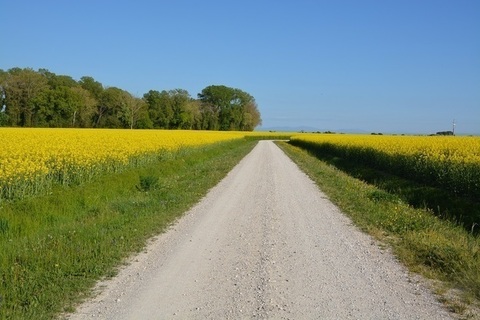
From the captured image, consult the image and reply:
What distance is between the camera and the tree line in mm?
79125

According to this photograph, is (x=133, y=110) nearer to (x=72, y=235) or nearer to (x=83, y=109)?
(x=83, y=109)

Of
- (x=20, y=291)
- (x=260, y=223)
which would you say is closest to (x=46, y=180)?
(x=260, y=223)

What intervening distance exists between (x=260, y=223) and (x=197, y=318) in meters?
5.79

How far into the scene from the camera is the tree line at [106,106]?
7912cm

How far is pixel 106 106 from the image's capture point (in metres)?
96.0

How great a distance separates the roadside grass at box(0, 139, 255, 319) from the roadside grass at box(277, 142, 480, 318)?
15.7 feet

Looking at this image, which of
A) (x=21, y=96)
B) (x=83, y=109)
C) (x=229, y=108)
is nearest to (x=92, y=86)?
(x=83, y=109)

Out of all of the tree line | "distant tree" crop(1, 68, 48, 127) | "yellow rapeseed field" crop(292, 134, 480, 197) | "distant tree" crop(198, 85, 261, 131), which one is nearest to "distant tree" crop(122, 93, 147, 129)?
the tree line

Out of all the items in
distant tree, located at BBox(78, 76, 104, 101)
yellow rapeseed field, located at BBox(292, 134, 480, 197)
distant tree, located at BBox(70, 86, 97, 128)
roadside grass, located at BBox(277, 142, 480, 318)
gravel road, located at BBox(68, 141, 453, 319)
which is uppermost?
distant tree, located at BBox(78, 76, 104, 101)

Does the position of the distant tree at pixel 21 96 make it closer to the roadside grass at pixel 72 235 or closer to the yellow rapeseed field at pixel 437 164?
the yellow rapeseed field at pixel 437 164

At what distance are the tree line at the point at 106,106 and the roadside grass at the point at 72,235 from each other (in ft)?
222

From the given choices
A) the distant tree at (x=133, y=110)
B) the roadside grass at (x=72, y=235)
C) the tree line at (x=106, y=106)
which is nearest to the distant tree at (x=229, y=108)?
the tree line at (x=106, y=106)

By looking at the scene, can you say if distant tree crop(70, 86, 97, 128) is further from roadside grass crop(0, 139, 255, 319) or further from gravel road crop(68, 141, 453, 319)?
gravel road crop(68, 141, 453, 319)

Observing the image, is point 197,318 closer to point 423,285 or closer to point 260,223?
point 423,285
